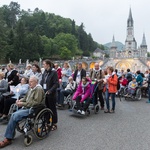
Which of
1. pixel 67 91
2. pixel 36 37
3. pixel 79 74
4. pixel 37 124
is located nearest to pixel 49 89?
pixel 37 124

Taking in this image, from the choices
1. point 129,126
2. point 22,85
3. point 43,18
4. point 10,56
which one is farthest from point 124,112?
point 43,18

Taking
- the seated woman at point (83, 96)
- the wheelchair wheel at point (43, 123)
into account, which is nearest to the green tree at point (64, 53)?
the seated woman at point (83, 96)

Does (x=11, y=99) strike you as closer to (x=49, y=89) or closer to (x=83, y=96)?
(x=49, y=89)

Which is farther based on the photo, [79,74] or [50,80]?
[79,74]

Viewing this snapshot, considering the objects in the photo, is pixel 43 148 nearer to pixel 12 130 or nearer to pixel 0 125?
pixel 12 130

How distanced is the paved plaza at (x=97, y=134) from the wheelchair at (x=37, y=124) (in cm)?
16

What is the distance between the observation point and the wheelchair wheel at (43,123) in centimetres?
475

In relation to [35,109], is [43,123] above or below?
below

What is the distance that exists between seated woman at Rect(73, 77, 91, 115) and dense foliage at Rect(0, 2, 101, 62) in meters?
36.7

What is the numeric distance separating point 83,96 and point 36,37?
156ft

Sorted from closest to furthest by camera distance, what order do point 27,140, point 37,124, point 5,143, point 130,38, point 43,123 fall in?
1. point 5,143
2. point 27,140
3. point 37,124
4. point 43,123
5. point 130,38

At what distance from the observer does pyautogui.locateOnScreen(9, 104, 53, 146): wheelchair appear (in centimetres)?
464

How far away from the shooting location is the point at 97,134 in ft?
17.6

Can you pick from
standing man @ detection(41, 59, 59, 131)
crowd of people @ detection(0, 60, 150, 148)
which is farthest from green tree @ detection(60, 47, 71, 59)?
standing man @ detection(41, 59, 59, 131)
